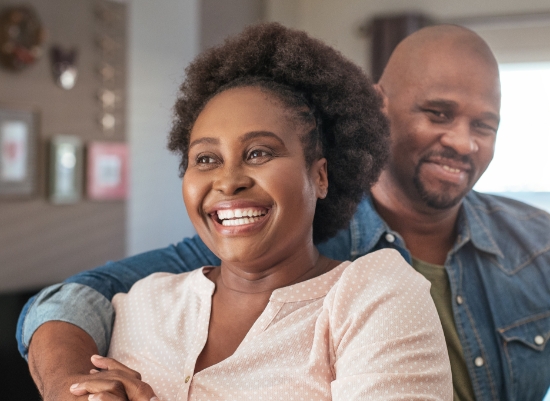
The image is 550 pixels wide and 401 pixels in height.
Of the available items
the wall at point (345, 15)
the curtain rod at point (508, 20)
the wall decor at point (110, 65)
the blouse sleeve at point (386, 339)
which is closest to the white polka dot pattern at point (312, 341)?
the blouse sleeve at point (386, 339)

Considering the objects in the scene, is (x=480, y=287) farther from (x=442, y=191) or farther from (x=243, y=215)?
(x=243, y=215)

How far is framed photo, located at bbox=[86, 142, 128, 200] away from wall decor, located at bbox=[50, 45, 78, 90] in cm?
36

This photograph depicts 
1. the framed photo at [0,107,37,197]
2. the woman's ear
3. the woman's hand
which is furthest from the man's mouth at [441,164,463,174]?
the framed photo at [0,107,37,197]

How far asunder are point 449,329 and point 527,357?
6.3 inches

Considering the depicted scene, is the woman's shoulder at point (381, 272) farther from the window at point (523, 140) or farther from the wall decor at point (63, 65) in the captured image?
the wall decor at point (63, 65)

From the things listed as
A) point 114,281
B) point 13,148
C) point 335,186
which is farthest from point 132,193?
point 335,186

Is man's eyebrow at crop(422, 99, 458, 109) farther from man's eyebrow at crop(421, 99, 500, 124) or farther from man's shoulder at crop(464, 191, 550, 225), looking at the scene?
man's shoulder at crop(464, 191, 550, 225)

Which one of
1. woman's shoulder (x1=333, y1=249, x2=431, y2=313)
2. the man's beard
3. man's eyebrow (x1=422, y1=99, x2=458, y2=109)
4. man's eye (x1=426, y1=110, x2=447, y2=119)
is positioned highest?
man's eyebrow (x1=422, y1=99, x2=458, y2=109)

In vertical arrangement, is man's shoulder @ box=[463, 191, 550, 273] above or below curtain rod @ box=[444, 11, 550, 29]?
below

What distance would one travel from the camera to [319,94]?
3.83 ft

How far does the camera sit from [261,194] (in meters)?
1.04

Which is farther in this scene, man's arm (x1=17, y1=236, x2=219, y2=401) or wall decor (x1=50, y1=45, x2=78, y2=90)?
wall decor (x1=50, y1=45, x2=78, y2=90)

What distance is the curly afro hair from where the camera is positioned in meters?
1.15

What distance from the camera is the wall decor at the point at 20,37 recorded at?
3.07 metres
